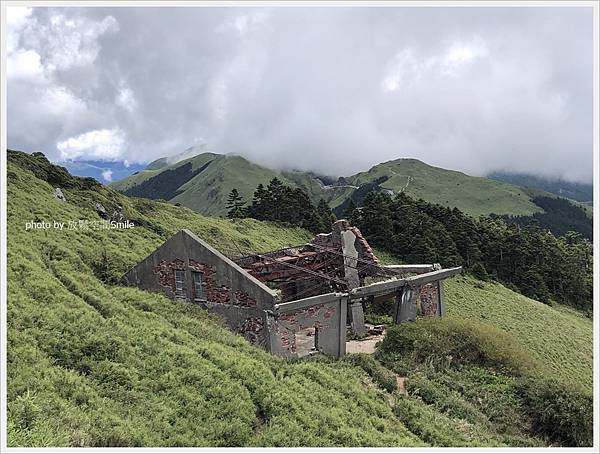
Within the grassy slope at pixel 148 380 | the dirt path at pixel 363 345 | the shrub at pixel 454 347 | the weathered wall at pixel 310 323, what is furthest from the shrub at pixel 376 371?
the dirt path at pixel 363 345

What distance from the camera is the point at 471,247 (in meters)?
75.6

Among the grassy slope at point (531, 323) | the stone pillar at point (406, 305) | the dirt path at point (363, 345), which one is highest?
the stone pillar at point (406, 305)

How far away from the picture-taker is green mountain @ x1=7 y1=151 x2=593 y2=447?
10.4 meters

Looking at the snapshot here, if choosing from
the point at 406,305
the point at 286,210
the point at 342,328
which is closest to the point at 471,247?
the point at 286,210

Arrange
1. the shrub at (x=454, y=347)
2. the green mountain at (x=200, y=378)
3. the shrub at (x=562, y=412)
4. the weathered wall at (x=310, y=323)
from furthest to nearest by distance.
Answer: the shrub at (x=454, y=347) < the weathered wall at (x=310, y=323) < the shrub at (x=562, y=412) < the green mountain at (x=200, y=378)

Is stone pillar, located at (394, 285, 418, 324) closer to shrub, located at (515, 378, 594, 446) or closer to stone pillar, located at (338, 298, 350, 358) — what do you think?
stone pillar, located at (338, 298, 350, 358)

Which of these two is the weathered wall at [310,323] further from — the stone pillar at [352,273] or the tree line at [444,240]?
the tree line at [444,240]

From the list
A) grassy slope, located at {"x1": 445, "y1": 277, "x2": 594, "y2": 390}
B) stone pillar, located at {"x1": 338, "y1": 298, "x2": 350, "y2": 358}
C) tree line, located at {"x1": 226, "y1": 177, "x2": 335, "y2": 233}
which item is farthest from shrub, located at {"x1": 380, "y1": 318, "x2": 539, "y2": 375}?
tree line, located at {"x1": 226, "y1": 177, "x2": 335, "y2": 233}

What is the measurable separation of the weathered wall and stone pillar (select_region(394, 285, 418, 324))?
6.46 meters

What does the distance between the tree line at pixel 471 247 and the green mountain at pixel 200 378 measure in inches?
1864

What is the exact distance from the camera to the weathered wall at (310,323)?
18594mm

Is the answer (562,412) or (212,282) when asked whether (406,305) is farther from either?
(212,282)

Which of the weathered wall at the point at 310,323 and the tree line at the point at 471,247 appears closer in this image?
the weathered wall at the point at 310,323

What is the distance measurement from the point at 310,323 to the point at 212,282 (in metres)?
4.34
